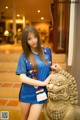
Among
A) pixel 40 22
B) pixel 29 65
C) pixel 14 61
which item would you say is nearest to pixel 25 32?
pixel 29 65

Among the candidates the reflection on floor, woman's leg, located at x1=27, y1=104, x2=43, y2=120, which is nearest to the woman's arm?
woman's leg, located at x1=27, y1=104, x2=43, y2=120

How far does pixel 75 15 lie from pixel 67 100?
1.34 meters

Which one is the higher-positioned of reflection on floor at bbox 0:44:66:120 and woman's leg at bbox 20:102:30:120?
woman's leg at bbox 20:102:30:120

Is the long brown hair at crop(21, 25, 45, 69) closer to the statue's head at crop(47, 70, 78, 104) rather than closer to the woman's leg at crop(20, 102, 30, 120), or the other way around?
the statue's head at crop(47, 70, 78, 104)

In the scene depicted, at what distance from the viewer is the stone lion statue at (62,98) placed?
178 centimetres

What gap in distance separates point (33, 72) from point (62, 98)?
0.32 m

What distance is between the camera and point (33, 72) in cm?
190

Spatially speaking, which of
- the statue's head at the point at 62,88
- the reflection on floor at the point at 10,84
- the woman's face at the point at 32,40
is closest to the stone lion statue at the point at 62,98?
the statue's head at the point at 62,88

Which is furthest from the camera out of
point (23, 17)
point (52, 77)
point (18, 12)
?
point (23, 17)

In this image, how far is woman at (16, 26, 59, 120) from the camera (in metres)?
1.88

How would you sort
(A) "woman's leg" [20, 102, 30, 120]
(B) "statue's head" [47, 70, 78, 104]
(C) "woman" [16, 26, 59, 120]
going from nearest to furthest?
(B) "statue's head" [47, 70, 78, 104], (C) "woman" [16, 26, 59, 120], (A) "woman's leg" [20, 102, 30, 120]

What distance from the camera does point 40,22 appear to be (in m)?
17.0

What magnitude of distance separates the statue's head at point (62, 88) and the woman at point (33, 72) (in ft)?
0.24

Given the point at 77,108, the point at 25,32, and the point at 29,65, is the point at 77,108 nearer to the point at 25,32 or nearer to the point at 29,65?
the point at 29,65
